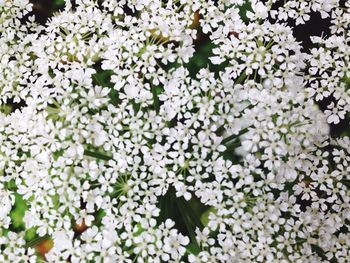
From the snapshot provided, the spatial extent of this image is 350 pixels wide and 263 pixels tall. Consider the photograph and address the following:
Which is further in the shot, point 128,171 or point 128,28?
point 128,28

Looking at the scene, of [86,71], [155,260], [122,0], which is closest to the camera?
[155,260]

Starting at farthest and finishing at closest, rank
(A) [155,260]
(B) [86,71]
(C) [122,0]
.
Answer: (C) [122,0] → (B) [86,71] → (A) [155,260]

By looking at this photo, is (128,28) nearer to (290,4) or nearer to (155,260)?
(290,4)

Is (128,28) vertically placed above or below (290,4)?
above

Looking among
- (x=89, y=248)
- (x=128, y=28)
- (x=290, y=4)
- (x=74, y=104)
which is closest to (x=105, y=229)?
(x=89, y=248)

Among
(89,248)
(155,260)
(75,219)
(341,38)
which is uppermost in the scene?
(341,38)

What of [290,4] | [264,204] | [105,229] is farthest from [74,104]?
[290,4]
